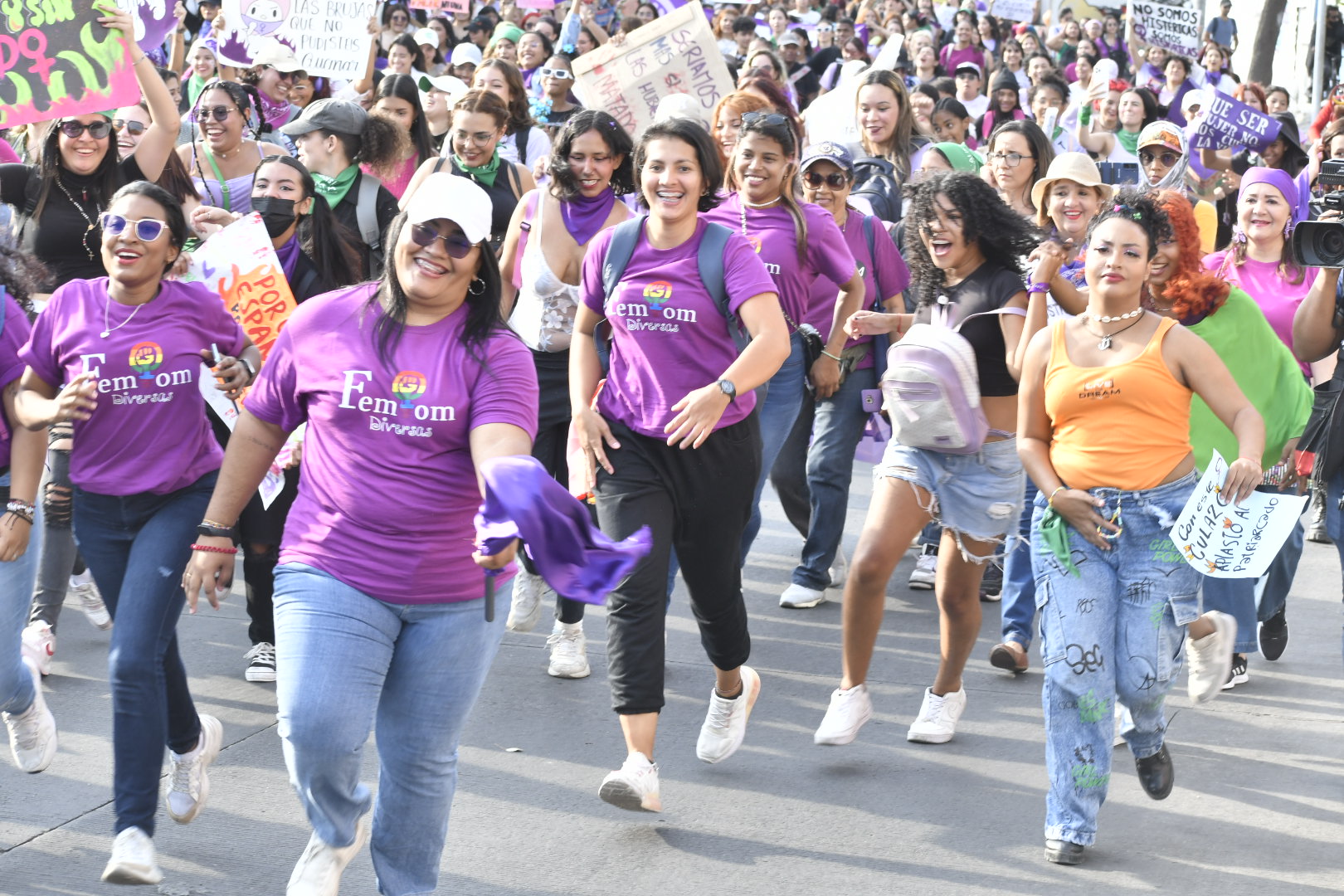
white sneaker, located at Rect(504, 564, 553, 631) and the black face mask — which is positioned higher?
the black face mask

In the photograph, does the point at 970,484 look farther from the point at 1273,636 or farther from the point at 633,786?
the point at 1273,636

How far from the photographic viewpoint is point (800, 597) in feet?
24.5

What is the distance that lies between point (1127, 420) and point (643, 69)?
4936mm

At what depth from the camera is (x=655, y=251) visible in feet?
16.7

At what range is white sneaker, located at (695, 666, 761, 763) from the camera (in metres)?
5.39

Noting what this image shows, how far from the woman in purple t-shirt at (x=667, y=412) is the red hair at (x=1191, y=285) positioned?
1.45m

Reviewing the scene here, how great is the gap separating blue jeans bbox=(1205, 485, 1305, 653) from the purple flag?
11.2 ft

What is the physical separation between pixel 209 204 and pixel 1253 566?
489 cm

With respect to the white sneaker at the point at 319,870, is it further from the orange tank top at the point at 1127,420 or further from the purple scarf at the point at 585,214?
the purple scarf at the point at 585,214

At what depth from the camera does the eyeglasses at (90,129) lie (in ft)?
21.7

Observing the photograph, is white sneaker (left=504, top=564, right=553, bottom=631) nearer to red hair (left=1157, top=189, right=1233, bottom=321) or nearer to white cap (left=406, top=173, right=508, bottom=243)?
red hair (left=1157, top=189, right=1233, bottom=321)

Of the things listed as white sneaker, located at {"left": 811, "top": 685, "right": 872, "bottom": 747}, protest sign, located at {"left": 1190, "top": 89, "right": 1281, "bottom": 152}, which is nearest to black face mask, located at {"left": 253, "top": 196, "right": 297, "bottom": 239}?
white sneaker, located at {"left": 811, "top": 685, "right": 872, "bottom": 747}

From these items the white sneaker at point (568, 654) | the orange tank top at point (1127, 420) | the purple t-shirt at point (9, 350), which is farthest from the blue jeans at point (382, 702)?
the white sneaker at point (568, 654)

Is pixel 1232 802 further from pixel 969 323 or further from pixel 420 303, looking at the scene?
pixel 420 303
